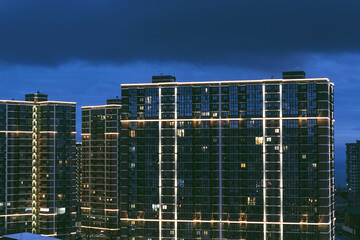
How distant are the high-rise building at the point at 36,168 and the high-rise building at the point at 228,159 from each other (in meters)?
46.6

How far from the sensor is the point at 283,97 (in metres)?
150

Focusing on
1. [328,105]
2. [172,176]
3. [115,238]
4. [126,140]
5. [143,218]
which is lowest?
[115,238]

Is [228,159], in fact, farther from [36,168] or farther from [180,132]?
[36,168]

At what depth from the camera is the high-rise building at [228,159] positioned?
146m

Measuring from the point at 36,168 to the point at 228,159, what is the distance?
80.0 m

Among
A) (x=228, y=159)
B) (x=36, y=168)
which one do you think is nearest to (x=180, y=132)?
(x=228, y=159)

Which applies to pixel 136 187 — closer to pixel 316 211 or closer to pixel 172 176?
pixel 172 176

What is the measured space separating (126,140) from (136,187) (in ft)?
47.8

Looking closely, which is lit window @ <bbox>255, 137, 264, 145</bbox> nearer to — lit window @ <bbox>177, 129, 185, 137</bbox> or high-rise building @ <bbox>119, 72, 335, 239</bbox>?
high-rise building @ <bbox>119, 72, 335, 239</bbox>

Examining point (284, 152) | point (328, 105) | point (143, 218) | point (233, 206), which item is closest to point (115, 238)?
point (143, 218)

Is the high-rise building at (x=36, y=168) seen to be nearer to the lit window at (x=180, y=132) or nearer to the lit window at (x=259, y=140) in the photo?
the lit window at (x=180, y=132)

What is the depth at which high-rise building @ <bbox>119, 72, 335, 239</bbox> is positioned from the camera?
14612 centimetres

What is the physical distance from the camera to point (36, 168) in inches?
7638

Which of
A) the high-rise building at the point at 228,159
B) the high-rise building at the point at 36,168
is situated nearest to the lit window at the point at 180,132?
the high-rise building at the point at 228,159
